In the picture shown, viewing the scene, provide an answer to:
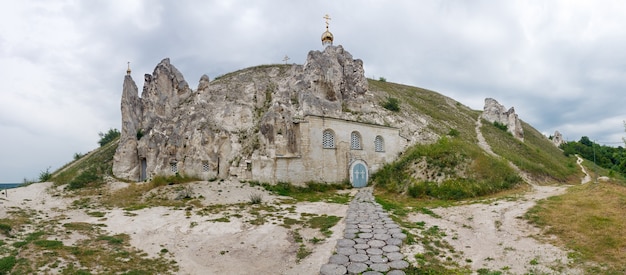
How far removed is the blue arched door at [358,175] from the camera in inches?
1005

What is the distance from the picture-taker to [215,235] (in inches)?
498

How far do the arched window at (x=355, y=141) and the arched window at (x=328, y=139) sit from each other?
1826mm

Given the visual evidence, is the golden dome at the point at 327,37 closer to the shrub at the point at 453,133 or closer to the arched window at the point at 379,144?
the arched window at the point at 379,144

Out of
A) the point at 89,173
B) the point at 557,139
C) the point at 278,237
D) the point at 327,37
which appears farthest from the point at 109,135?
the point at 557,139

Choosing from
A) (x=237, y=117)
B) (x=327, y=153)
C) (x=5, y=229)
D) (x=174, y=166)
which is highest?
(x=237, y=117)

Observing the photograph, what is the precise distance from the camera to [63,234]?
468 inches

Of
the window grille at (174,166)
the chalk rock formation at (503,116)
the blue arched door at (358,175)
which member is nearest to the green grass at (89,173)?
the window grille at (174,166)

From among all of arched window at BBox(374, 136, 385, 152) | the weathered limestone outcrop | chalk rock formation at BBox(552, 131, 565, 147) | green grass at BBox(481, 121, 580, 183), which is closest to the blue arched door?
the weathered limestone outcrop

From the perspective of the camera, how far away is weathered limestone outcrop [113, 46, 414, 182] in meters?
24.2

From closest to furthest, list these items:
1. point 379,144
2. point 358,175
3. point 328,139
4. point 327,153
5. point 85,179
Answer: point 327,153 → point 85,179 → point 328,139 → point 358,175 → point 379,144

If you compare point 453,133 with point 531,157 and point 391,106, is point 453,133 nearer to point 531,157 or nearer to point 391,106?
point 391,106

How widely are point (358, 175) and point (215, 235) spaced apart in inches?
597

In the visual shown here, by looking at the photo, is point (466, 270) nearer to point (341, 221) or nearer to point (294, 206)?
point (341, 221)

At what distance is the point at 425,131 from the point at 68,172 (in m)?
34.5
